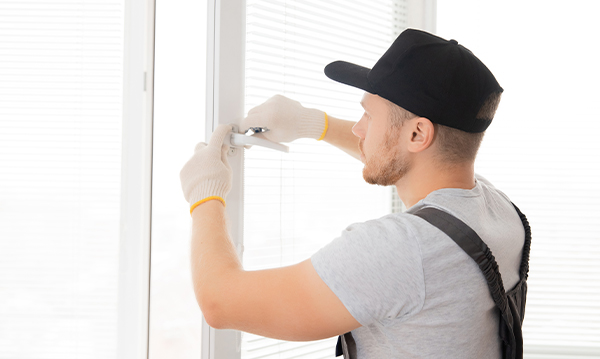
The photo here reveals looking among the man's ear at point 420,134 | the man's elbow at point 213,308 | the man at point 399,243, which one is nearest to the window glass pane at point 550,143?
the man at point 399,243

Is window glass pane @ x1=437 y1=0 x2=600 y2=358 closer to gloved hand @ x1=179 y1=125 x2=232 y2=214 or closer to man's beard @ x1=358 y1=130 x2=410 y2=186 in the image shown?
man's beard @ x1=358 y1=130 x2=410 y2=186

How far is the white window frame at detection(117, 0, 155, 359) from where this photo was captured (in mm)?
1020

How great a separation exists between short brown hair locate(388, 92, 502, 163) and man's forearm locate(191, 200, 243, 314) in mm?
424

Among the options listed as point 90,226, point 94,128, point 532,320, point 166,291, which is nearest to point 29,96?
point 94,128

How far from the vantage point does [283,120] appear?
1.05 m

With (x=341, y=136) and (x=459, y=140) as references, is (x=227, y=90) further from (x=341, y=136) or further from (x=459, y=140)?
(x=459, y=140)

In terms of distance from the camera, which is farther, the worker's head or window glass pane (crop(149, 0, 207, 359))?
window glass pane (crop(149, 0, 207, 359))

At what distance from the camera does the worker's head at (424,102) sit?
2.72ft

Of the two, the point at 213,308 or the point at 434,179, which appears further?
the point at 434,179

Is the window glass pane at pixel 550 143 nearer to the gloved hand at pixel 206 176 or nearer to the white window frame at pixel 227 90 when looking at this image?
the white window frame at pixel 227 90

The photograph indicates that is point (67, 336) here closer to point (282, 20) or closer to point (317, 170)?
point (317, 170)

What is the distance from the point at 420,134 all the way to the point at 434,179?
0.10 metres

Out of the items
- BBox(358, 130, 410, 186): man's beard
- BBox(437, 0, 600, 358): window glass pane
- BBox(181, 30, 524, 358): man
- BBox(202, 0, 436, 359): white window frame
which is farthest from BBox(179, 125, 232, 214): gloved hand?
BBox(437, 0, 600, 358): window glass pane

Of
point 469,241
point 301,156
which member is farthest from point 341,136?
point 469,241
